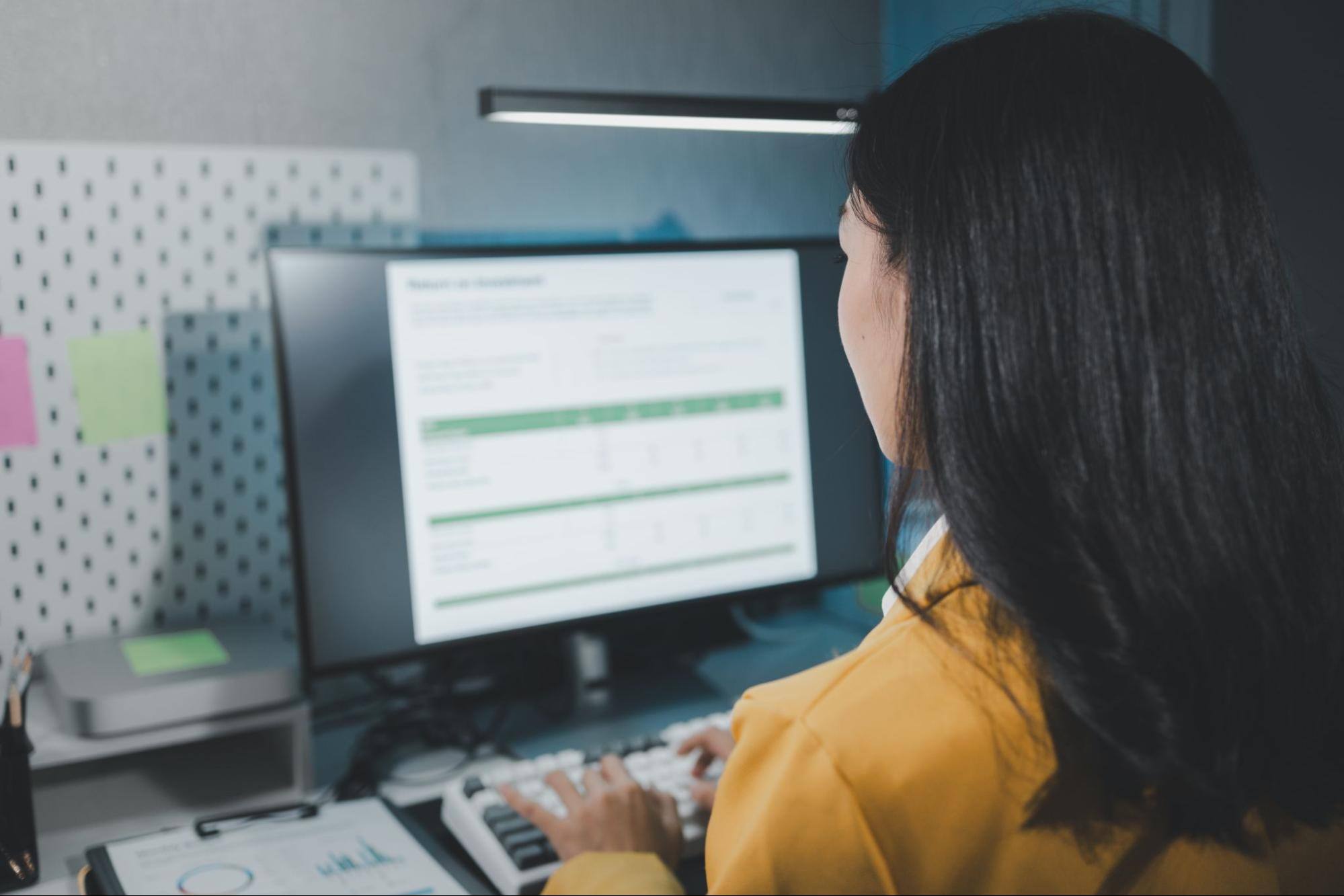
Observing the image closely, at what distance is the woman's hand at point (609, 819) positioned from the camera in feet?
2.52

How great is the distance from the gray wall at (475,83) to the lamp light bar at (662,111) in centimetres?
15

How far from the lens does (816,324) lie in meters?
1.16

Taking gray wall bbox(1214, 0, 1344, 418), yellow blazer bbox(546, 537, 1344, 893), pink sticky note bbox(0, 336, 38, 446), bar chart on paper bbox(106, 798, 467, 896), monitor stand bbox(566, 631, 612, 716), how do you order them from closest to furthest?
yellow blazer bbox(546, 537, 1344, 893) → bar chart on paper bbox(106, 798, 467, 896) → gray wall bbox(1214, 0, 1344, 418) → pink sticky note bbox(0, 336, 38, 446) → monitor stand bbox(566, 631, 612, 716)

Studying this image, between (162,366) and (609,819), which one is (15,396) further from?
(609,819)

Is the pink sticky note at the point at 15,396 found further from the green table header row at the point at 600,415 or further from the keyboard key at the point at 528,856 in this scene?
the keyboard key at the point at 528,856

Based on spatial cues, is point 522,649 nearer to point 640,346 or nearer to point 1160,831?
point 640,346

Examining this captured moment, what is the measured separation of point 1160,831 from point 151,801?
79 centimetres

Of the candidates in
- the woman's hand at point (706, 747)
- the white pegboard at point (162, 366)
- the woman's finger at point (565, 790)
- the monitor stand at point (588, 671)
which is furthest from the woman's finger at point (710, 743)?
the white pegboard at point (162, 366)

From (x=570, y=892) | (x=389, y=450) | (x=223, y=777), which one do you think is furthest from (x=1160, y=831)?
(x=223, y=777)

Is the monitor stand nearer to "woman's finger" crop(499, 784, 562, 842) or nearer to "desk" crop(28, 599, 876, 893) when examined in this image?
"desk" crop(28, 599, 876, 893)

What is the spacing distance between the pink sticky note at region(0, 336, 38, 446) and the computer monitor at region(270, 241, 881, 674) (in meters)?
0.26

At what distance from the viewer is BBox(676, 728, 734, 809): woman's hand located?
88 cm

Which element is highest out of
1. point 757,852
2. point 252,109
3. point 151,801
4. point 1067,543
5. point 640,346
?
point 252,109

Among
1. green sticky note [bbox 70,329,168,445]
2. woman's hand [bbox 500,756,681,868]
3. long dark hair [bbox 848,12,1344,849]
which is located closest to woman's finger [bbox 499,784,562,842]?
woman's hand [bbox 500,756,681,868]
